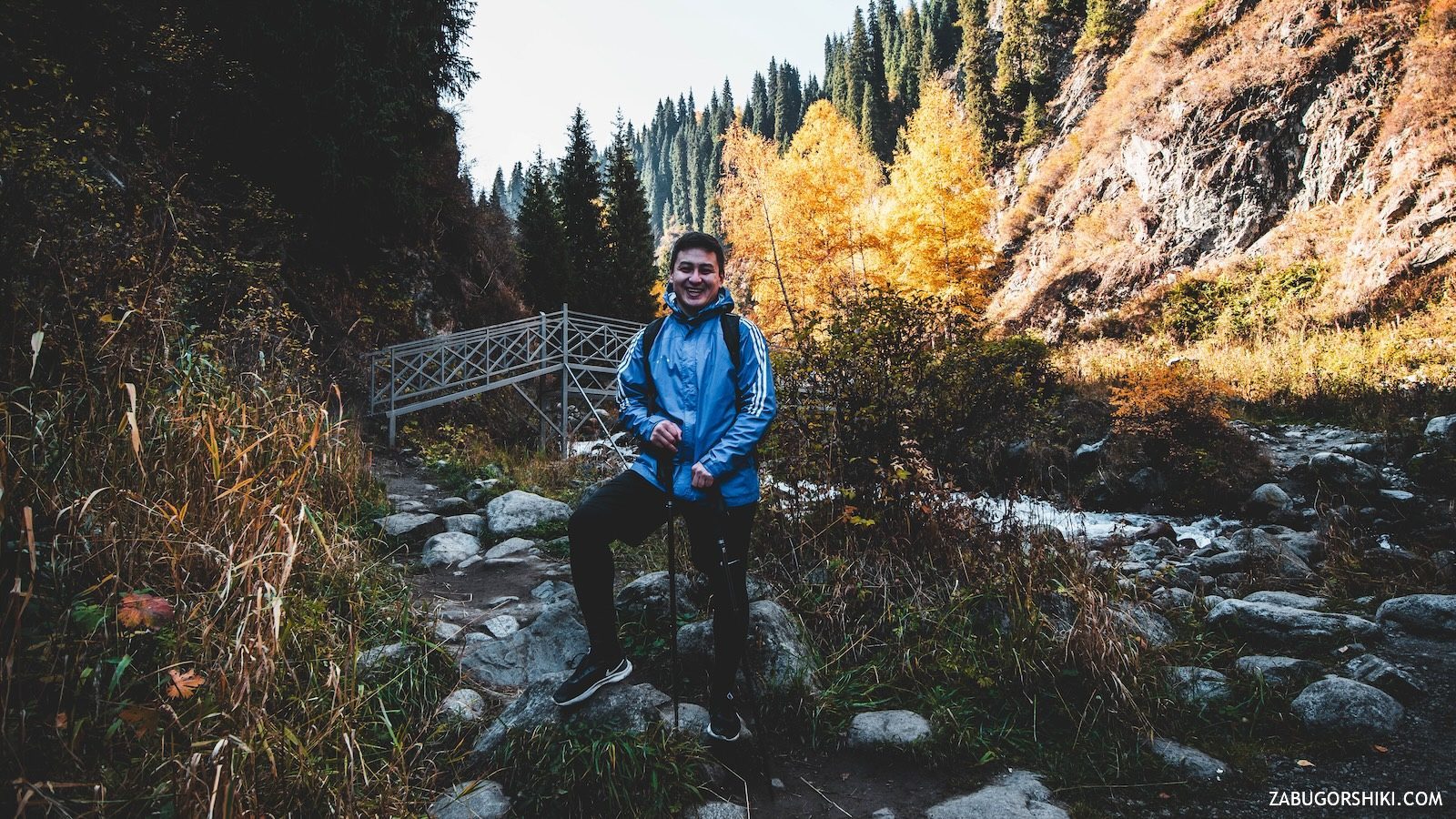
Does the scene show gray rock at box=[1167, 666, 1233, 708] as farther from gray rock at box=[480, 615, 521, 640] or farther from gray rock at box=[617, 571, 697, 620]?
gray rock at box=[480, 615, 521, 640]

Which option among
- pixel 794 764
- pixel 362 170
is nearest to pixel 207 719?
pixel 794 764

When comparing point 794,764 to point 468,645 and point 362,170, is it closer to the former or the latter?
point 468,645

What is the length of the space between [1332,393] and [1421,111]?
292 inches

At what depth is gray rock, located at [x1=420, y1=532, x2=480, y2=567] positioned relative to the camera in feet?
15.4

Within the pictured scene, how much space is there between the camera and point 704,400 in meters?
2.46

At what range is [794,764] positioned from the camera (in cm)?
246

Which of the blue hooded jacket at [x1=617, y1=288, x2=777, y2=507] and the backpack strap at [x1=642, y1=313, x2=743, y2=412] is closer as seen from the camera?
the blue hooded jacket at [x1=617, y1=288, x2=777, y2=507]

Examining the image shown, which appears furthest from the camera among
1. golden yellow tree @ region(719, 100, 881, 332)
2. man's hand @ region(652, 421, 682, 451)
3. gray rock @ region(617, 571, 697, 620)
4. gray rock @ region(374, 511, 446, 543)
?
golden yellow tree @ region(719, 100, 881, 332)

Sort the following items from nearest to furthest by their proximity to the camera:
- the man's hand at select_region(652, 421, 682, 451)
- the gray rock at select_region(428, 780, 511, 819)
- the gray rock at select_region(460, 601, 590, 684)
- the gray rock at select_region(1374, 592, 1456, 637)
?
the gray rock at select_region(428, 780, 511, 819) → the man's hand at select_region(652, 421, 682, 451) → the gray rock at select_region(460, 601, 590, 684) → the gray rock at select_region(1374, 592, 1456, 637)

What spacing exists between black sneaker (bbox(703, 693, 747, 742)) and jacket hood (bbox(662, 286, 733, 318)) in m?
1.53

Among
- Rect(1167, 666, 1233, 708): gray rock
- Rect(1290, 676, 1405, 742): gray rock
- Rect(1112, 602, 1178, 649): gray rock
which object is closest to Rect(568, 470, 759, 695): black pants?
Rect(1112, 602, 1178, 649): gray rock

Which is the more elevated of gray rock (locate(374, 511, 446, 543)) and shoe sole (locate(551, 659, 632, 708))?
gray rock (locate(374, 511, 446, 543))

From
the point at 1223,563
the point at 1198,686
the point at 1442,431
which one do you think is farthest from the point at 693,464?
the point at 1442,431

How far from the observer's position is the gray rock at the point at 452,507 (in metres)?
6.21
